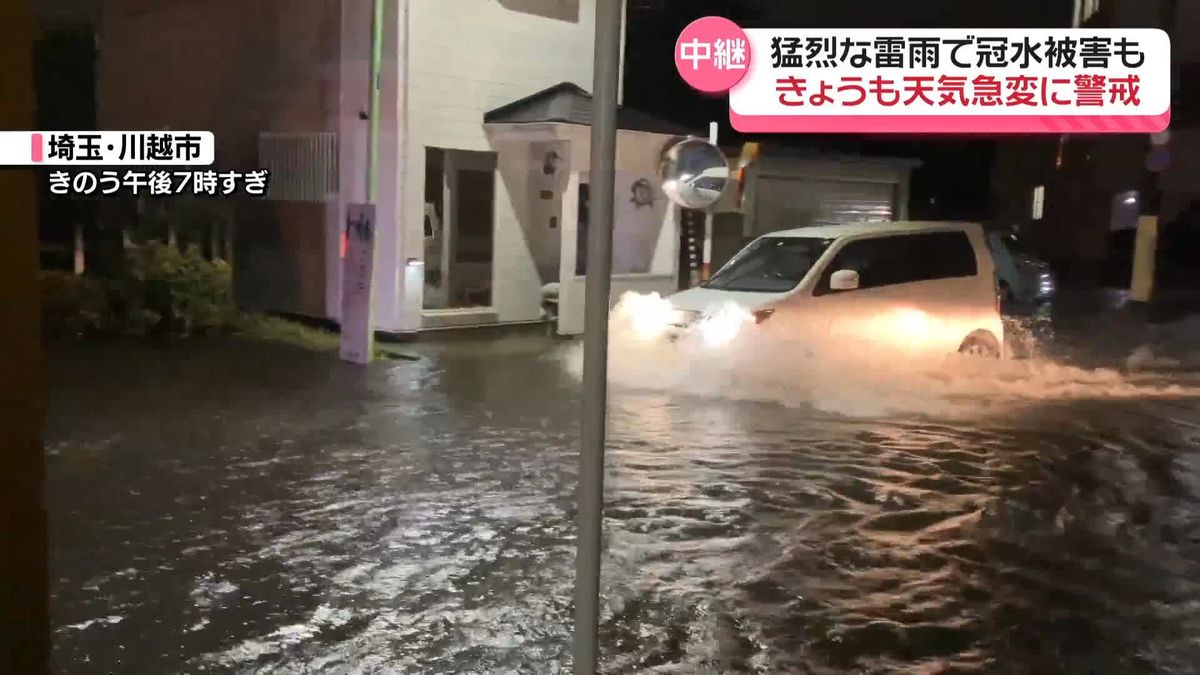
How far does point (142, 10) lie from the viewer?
14.6 metres

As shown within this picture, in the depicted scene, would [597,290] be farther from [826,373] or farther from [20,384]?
[826,373]

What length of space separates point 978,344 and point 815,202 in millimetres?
5758

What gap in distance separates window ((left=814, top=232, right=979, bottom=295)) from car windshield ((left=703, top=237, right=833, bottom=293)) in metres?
0.24

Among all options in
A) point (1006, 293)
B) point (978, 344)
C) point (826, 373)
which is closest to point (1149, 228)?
point (1006, 293)

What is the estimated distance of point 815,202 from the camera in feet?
53.8

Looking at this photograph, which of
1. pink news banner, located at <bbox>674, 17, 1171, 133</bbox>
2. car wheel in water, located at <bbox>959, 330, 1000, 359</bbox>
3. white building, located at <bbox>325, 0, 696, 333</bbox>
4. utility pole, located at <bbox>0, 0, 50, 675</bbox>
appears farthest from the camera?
white building, located at <bbox>325, 0, 696, 333</bbox>

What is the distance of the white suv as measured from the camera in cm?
1003

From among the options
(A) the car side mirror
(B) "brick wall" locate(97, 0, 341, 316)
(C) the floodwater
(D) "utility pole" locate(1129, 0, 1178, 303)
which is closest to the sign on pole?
(C) the floodwater

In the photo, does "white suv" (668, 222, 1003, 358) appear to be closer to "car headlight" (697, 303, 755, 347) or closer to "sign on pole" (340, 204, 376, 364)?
"car headlight" (697, 303, 755, 347)

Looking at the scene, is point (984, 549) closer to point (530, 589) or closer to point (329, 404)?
point (530, 589)

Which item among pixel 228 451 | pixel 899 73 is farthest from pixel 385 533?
pixel 899 73

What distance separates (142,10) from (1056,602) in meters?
13.9

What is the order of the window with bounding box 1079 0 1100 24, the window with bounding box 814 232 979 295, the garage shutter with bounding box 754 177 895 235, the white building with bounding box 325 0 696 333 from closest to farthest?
the window with bounding box 814 232 979 295
the white building with bounding box 325 0 696 333
the window with bounding box 1079 0 1100 24
the garage shutter with bounding box 754 177 895 235

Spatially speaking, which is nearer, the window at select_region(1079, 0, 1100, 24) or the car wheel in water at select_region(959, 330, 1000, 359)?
the car wheel in water at select_region(959, 330, 1000, 359)
